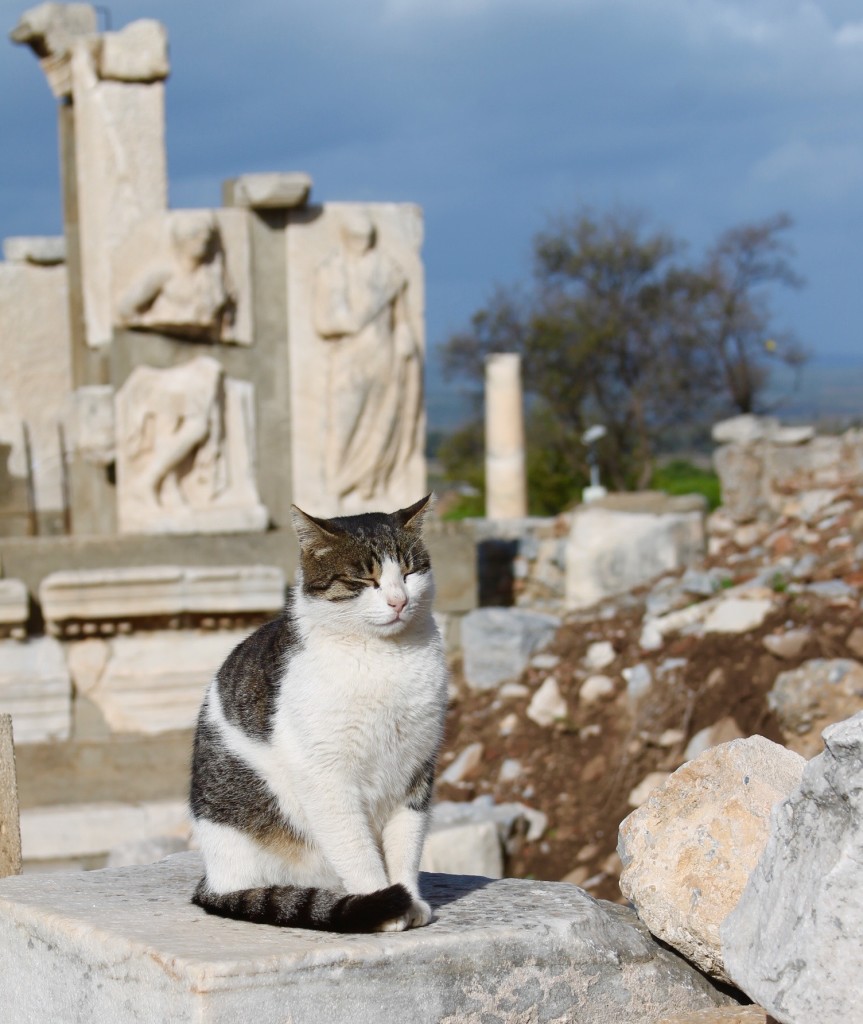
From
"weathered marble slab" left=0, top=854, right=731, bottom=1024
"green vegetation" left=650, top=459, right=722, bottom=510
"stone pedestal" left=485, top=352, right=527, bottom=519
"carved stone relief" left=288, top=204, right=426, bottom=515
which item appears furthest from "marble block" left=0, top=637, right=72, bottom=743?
"green vegetation" left=650, top=459, right=722, bottom=510

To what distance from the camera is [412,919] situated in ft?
9.22

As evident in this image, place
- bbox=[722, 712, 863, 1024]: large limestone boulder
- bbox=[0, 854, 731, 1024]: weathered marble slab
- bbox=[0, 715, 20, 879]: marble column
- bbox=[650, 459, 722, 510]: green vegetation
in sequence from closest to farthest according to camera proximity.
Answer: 1. bbox=[722, 712, 863, 1024]: large limestone boulder
2. bbox=[0, 854, 731, 1024]: weathered marble slab
3. bbox=[0, 715, 20, 879]: marble column
4. bbox=[650, 459, 722, 510]: green vegetation

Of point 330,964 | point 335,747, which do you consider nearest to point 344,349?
point 335,747

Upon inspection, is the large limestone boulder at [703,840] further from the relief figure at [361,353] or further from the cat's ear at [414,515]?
the relief figure at [361,353]

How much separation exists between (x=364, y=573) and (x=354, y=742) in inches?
13.1

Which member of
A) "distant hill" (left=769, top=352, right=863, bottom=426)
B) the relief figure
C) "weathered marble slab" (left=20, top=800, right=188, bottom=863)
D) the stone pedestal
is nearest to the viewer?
"weathered marble slab" (left=20, top=800, right=188, bottom=863)

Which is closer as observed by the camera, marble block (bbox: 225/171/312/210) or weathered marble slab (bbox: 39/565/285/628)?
weathered marble slab (bbox: 39/565/285/628)

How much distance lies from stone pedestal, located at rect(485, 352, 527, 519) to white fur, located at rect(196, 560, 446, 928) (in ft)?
34.4

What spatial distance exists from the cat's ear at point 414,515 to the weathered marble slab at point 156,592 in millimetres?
4934

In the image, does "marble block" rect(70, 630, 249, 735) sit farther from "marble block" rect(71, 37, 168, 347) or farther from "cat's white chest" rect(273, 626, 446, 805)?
"cat's white chest" rect(273, 626, 446, 805)

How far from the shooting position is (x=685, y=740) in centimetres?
684

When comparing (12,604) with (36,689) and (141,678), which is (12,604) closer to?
(36,689)

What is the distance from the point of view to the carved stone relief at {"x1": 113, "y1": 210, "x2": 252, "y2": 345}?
27.9 ft

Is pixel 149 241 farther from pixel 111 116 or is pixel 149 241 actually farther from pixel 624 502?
pixel 624 502
